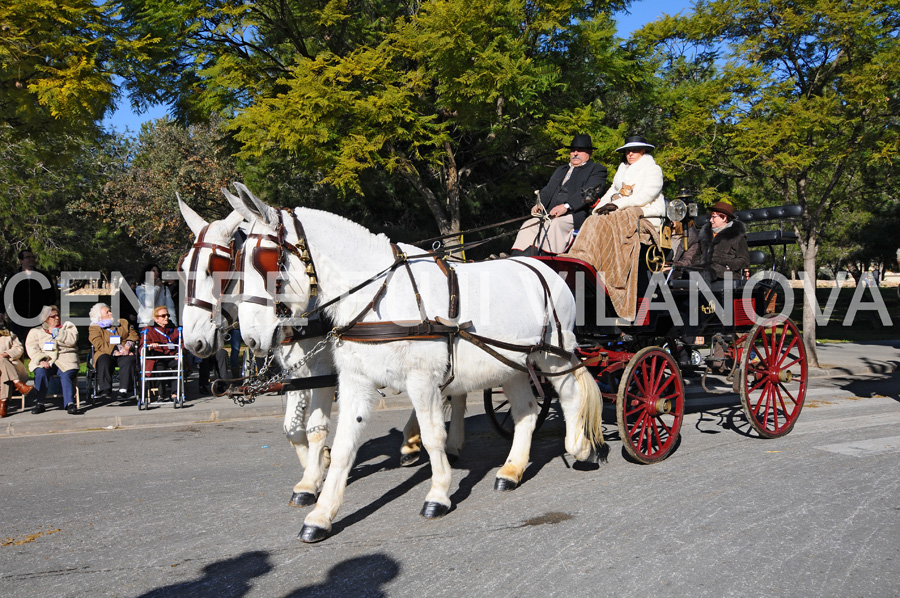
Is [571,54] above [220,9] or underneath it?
underneath

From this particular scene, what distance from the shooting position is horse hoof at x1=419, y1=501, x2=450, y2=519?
5.21 metres

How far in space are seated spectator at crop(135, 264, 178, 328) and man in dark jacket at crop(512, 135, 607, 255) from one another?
6.69 metres

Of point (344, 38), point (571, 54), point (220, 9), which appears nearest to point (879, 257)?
point (571, 54)

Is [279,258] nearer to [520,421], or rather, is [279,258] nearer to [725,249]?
[520,421]

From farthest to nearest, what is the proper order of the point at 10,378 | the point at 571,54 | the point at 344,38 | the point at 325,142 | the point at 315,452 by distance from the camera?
the point at 344,38, the point at 571,54, the point at 325,142, the point at 10,378, the point at 315,452

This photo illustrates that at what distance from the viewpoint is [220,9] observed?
12.9 metres

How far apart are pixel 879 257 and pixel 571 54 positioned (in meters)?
26.0

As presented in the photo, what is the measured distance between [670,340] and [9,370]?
9147 mm

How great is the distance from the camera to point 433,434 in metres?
5.25

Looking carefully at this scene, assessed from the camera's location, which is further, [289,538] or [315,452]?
[315,452]

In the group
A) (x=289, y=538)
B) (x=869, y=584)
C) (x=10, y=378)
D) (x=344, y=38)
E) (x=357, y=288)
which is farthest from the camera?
(x=344, y=38)

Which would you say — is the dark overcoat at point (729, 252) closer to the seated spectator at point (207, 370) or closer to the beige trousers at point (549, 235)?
the beige trousers at point (549, 235)

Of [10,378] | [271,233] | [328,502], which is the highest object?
[271,233]

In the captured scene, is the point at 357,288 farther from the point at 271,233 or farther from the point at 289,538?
the point at 289,538
